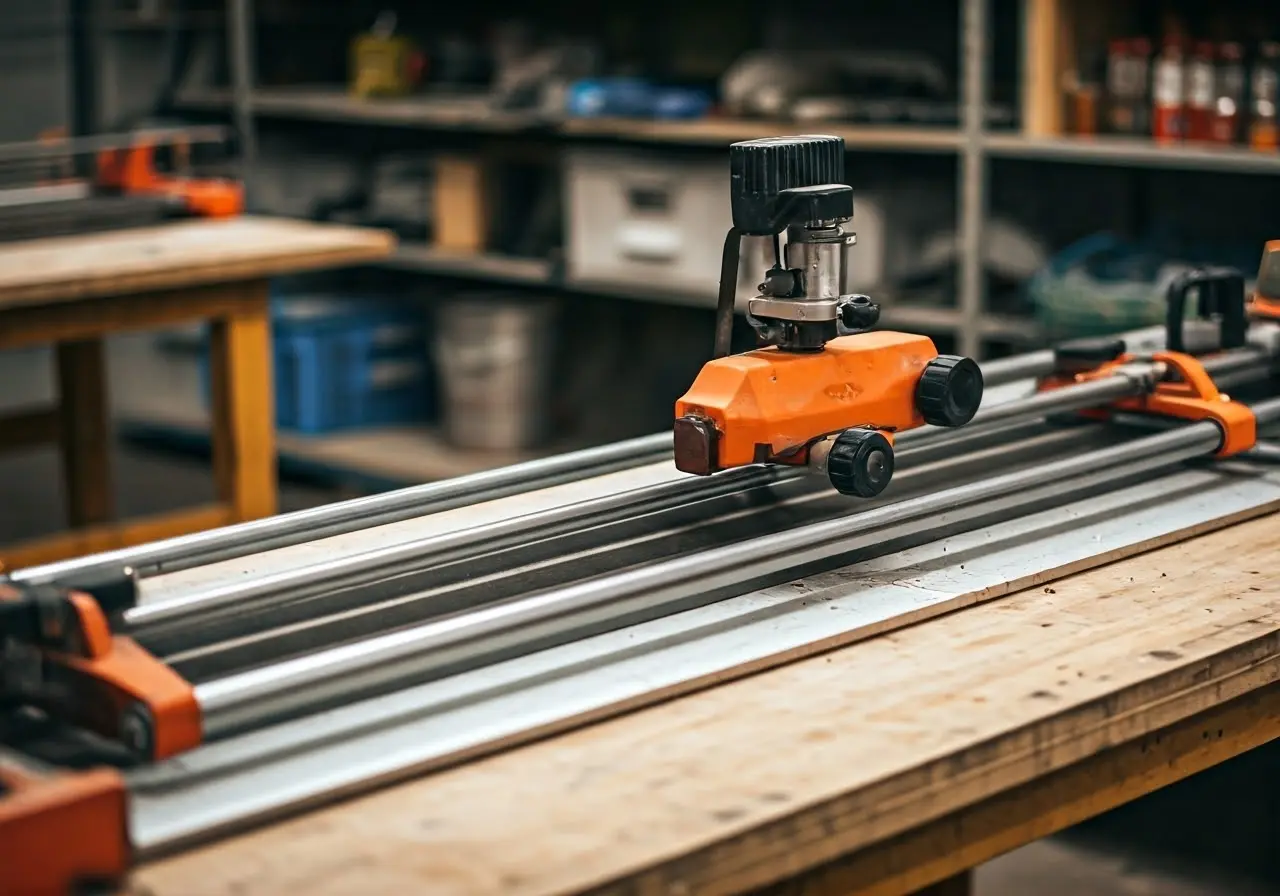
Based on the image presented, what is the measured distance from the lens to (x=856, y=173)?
379 centimetres

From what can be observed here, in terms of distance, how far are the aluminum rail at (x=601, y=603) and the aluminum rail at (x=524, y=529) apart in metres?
0.06

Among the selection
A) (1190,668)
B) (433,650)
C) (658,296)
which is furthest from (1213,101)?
(433,650)

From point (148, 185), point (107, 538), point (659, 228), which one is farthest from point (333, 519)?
point (659, 228)

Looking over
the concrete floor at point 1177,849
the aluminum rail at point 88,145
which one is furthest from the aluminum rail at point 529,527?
the aluminum rail at point 88,145

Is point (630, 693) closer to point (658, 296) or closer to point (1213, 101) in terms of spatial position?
point (1213, 101)

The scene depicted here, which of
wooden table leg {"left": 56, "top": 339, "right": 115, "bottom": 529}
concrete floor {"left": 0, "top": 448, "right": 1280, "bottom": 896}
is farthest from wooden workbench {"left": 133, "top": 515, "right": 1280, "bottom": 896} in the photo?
wooden table leg {"left": 56, "top": 339, "right": 115, "bottom": 529}

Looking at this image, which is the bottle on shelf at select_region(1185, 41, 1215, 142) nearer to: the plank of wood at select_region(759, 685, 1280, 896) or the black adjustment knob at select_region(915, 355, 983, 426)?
the black adjustment knob at select_region(915, 355, 983, 426)

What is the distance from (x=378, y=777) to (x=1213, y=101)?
2.44 metres

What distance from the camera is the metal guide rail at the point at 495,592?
3.11ft

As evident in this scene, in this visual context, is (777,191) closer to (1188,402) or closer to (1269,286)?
(1188,402)

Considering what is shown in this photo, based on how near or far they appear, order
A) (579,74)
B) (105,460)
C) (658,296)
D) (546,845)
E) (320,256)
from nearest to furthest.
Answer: (546,845) → (320,256) → (105,460) → (658,296) → (579,74)

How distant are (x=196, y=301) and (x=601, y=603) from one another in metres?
1.89

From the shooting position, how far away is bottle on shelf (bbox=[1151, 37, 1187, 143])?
9.84 feet

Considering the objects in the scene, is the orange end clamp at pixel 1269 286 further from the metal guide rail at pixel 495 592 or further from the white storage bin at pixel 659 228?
the white storage bin at pixel 659 228
